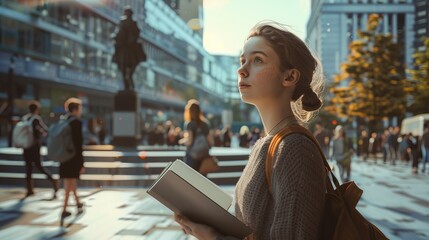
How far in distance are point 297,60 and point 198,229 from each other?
0.65 meters

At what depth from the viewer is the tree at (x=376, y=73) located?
31.8 metres

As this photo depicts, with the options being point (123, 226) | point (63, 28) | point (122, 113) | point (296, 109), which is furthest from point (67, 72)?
point (296, 109)

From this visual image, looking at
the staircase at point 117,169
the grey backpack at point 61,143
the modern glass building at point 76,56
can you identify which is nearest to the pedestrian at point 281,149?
the grey backpack at point 61,143

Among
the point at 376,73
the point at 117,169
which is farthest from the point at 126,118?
the point at 376,73

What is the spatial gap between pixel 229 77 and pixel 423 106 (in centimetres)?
10336

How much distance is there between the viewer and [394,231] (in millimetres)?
6625

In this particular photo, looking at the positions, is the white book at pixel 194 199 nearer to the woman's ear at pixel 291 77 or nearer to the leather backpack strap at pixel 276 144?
the leather backpack strap at pixel 276 144

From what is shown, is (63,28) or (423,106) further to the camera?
(63,28)

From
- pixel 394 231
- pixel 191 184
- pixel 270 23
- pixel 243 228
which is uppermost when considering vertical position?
pixel 270 23

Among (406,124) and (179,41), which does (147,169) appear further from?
(179,41)

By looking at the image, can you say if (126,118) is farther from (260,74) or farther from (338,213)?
(338,213)

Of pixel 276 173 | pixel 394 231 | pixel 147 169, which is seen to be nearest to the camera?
pixel 276 173

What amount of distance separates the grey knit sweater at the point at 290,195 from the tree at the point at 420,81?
32884 millimetres

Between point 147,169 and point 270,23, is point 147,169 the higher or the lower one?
the lower one
